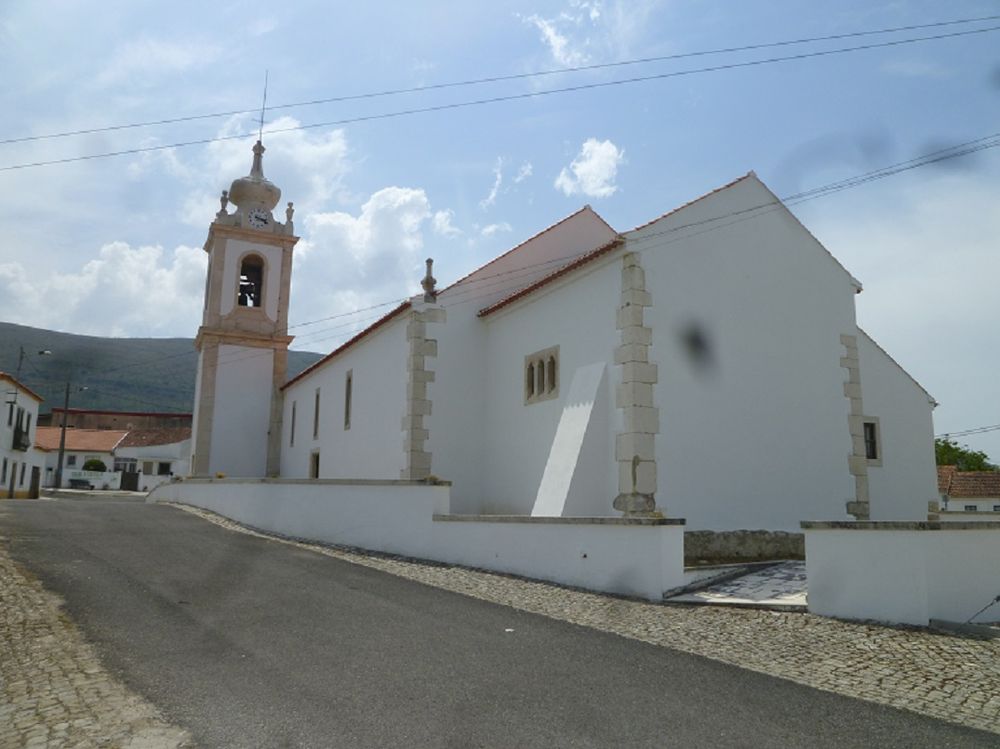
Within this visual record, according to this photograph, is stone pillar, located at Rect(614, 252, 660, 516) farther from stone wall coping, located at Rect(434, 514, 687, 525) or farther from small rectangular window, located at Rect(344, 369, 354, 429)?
small rectangular window, located at Rect(344, 369, 354, 429)

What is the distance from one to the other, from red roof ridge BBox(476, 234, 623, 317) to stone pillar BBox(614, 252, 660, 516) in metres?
0.34

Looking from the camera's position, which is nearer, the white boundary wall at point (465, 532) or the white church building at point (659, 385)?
the white boundary wall at point (465, 532)

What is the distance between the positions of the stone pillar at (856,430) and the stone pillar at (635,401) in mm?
4469

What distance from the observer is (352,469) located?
20.9m

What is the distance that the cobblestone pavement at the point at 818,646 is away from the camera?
19.2 ft

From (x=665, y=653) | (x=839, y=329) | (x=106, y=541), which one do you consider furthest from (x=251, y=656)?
(x=839, y=329)

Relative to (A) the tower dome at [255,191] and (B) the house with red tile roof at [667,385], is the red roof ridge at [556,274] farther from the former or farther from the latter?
(A) the tower dome at [255,191]

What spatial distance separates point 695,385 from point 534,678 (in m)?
7.97

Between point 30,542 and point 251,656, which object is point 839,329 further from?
point 30,542

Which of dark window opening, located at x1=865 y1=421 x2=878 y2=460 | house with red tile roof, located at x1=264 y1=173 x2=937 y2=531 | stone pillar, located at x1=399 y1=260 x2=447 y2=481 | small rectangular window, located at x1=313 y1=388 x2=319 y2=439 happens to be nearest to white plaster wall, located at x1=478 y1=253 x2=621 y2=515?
house with red tile roof, located at x1=264 y1=173 x2=937 y2=531


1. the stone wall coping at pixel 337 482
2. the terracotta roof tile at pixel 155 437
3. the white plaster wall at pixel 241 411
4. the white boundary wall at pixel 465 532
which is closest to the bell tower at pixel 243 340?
the white plaster wall at pixel 241 411

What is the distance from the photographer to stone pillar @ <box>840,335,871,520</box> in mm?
14462

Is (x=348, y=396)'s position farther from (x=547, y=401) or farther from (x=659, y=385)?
(x=659, y=385)

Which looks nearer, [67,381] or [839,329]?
[839,329]
